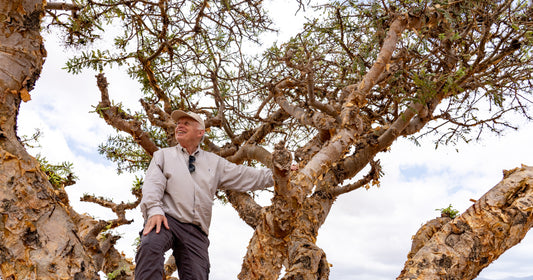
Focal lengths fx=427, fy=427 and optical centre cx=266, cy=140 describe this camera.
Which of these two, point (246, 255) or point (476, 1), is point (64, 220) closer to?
point (246, 255)

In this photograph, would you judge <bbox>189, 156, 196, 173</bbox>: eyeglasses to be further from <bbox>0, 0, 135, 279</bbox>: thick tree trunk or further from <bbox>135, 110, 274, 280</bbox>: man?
<bbox>0, 0, 135, 279</bbox>: thick tree trunk

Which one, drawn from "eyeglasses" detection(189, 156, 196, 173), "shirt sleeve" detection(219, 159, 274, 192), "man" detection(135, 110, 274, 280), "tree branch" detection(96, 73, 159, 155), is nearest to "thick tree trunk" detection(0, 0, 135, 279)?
"man" detection(135, 110, 274, 280)

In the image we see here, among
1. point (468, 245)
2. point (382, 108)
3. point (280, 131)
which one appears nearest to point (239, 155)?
point (280, 131)

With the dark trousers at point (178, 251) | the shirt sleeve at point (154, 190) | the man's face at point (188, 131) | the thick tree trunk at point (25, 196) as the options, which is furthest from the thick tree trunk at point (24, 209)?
the man's face at point (188, 131)

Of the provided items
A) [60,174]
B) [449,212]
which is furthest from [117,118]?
[449,212]

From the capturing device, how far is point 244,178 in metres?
4.72

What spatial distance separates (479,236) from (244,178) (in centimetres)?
246

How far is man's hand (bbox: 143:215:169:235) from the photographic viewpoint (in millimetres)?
3752

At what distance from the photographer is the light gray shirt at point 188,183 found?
4.05 m

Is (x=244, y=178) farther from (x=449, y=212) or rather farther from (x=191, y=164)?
(x=449, y=212)

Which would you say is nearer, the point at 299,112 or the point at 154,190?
the point at 154,190

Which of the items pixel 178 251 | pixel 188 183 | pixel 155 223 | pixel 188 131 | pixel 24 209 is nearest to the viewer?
pixel 24 209

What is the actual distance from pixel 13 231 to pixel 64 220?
0.35m

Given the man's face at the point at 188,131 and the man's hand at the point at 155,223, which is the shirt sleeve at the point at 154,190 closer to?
the man's hand at the point at 155,223
